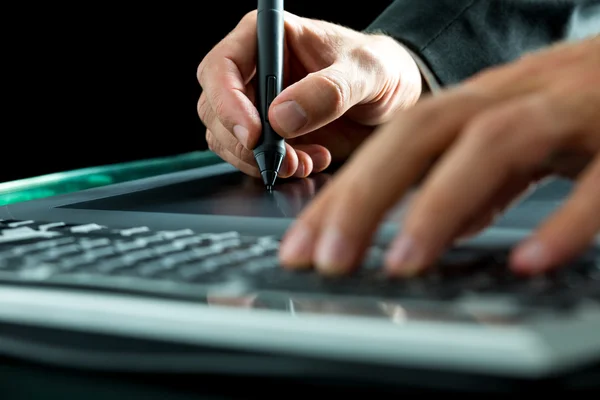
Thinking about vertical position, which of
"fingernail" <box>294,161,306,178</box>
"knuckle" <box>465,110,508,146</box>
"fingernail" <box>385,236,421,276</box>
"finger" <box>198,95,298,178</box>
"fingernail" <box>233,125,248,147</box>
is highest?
"knuckle" <box>465,110,508,146</box>

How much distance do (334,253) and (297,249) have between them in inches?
0.7

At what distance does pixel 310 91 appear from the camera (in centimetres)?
61

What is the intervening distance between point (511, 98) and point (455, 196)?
0.24ft

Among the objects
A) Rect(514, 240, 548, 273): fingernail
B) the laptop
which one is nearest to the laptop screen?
the laptop

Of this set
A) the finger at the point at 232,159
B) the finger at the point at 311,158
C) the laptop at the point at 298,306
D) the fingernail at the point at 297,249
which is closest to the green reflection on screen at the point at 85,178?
the finger at the point at 232,159

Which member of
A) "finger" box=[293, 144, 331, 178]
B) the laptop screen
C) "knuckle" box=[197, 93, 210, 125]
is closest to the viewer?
the laptop screen

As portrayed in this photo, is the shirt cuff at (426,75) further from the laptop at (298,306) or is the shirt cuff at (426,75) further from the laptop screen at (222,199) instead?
the laptop at (298,306)

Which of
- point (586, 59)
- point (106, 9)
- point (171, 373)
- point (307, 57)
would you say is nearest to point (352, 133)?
point (307, 57)

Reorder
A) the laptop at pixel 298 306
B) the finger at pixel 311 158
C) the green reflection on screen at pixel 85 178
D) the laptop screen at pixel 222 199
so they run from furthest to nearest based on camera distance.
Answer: the finger at pixel 311 158 → the green reflection on screen at pixel 85 178 → the laptop screen at pixel 222 199 → the laptop at pixel 298 306

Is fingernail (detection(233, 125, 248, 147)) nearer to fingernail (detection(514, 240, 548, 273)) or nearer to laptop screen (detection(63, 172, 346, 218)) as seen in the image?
laptop screen (detection(63, 172, 346, 218))

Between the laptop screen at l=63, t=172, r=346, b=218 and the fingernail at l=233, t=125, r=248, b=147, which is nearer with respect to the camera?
the laptop screen at l=63, t=172, r=346, b=218

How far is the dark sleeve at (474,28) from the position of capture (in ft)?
2.90

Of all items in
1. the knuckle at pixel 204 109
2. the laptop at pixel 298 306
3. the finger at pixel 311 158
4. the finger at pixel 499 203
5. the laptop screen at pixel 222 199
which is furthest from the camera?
the knuckle at pixel 204 109

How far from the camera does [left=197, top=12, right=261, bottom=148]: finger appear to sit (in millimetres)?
637
